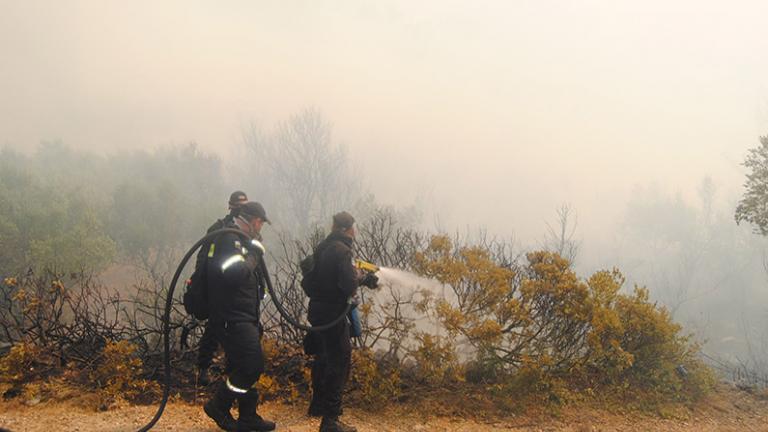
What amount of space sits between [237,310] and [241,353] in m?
0.33


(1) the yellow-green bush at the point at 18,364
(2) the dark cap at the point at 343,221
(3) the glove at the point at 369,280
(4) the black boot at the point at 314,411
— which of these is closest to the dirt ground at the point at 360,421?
(4) the black boot at the point at 314,411

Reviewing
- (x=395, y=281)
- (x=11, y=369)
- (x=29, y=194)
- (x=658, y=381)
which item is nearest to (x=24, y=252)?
(x=29, y=194)

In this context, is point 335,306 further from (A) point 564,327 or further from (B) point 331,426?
(A) point 564,327

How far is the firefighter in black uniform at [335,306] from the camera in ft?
13.3

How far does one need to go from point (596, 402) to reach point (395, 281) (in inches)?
104

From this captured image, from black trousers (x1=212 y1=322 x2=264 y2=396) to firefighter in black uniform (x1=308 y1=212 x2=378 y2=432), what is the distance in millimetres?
566

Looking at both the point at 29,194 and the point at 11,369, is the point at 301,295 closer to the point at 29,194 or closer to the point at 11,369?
the point at 11,369

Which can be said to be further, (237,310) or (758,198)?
(758,198)

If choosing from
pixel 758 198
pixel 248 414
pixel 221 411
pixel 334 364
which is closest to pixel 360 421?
pixel 334 364

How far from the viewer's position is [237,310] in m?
3.71

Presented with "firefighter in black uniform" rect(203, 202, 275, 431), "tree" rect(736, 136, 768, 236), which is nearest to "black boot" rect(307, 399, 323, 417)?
"firefighter in black uniform" rect(203, 202, 275, 431)

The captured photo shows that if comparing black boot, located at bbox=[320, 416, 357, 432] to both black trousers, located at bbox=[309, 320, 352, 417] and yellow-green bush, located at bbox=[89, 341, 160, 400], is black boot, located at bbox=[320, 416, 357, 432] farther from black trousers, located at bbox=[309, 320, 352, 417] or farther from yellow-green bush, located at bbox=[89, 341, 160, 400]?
yellow-green bush, located at bbox=[89, 341, 160, 400]

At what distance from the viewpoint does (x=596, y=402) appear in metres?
5.50

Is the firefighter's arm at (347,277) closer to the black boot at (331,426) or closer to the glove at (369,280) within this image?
the glove at (369,280)
